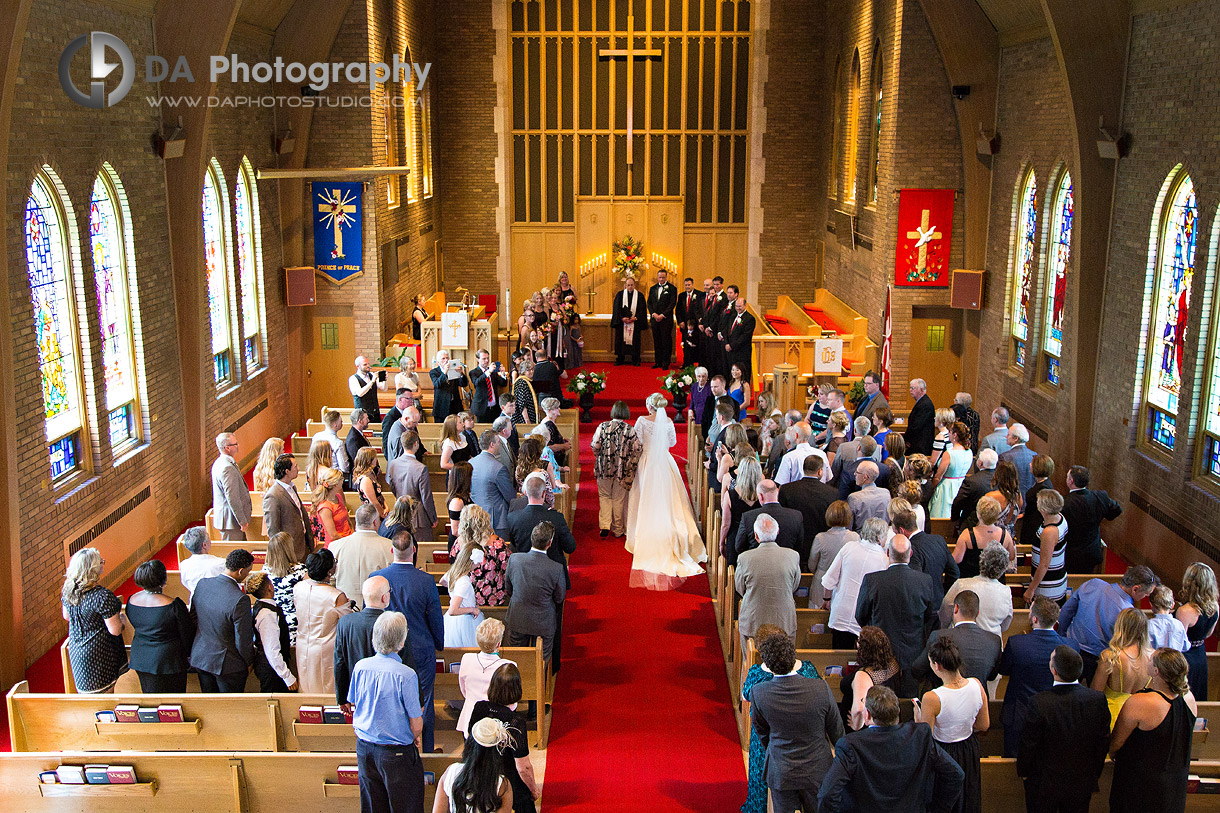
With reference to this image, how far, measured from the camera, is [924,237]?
15.4 metres

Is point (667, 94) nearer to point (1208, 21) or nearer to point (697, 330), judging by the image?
point (697, 330)

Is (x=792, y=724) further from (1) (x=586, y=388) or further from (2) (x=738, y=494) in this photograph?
(1) (x=586, y=388)

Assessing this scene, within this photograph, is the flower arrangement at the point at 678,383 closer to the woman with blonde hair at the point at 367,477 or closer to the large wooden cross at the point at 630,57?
the woman with blonde hair at the point at 367,477

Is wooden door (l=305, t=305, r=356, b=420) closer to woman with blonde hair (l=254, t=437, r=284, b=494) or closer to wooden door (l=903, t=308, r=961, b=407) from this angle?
woman with blonde hair (l=254, t=437, r=284, b=494)

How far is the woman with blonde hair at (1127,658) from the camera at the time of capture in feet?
17.9

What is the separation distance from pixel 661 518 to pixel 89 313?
5438mm

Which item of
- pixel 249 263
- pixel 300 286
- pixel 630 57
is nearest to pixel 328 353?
pixel 300 286

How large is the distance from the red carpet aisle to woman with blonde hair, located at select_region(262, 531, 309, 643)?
6.32 feet

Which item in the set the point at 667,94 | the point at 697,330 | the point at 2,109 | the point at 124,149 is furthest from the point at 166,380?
the point at 667,94

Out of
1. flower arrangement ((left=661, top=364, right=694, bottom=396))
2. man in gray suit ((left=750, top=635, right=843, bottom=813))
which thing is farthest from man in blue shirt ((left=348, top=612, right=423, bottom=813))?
flower arrangement ((left=661, top=364, right=694, bottom=396))

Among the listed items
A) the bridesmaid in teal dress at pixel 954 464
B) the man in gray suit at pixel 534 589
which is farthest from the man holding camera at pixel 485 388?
the bridesmaid in teal dress at pixel 954 464

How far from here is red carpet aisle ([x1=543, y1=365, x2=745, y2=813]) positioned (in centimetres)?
674

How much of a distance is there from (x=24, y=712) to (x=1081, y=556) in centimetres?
719

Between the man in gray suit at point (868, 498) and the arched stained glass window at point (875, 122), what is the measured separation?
9845 millimetres
